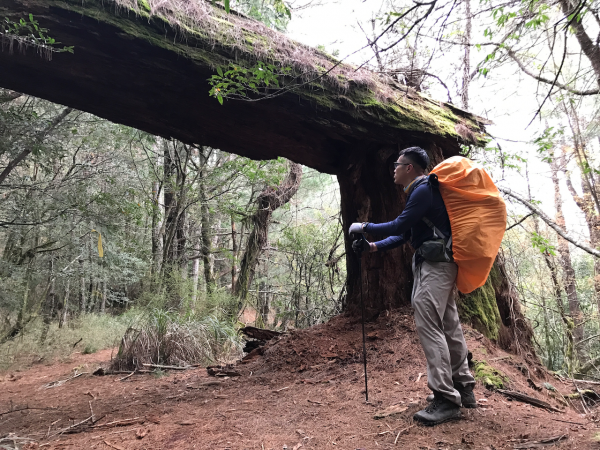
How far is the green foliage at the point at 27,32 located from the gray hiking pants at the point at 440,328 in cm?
381

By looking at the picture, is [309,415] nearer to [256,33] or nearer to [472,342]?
[472,342]

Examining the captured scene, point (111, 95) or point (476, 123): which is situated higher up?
point (476, 123)

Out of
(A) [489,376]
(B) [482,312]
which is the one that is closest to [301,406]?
(A) [489,376]

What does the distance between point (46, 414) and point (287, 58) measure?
468cm

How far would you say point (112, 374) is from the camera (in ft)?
17.8

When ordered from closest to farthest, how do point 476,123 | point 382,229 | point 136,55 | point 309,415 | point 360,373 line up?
point 382,229 → point 309,415 → point 136,55 → point 360,373 → point 476,123

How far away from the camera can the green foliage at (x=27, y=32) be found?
2.92 m

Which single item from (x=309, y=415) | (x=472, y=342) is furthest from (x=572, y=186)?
(x=309, y=415)

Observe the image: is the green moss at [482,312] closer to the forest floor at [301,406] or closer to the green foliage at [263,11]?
the forest floor at [301,406]

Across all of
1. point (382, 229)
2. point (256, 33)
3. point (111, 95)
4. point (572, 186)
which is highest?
point (572, 186)

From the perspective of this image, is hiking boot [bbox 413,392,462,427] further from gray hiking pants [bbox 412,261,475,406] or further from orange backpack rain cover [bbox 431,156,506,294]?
orange backpack rain cover [bbox 431,156,506,294]

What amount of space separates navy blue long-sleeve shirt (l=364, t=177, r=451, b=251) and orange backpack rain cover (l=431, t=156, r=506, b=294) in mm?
75

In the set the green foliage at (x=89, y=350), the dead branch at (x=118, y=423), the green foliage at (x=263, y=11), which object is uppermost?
the green foliage at (x=263, y=11)

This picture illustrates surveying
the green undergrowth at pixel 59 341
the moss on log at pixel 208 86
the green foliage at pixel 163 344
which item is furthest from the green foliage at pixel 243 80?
the green undergrowth at pixel 59 341
